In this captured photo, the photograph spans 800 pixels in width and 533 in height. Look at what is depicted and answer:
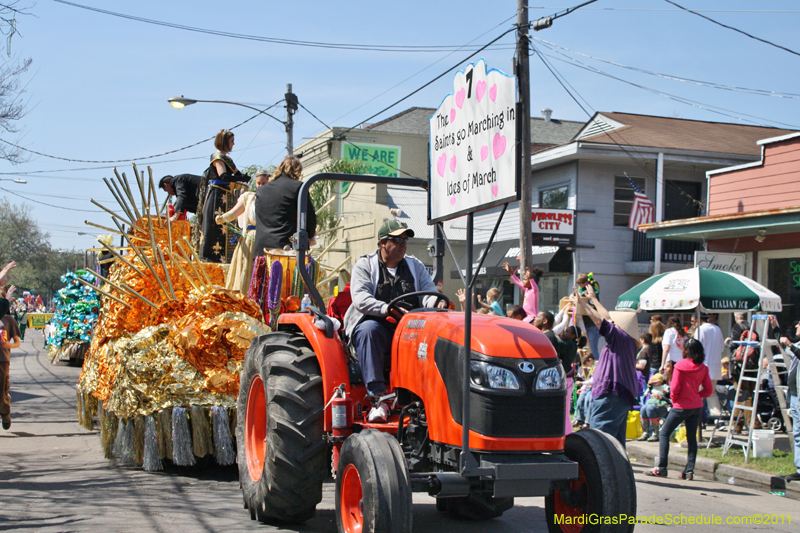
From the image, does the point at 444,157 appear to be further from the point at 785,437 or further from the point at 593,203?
the point at 593,203

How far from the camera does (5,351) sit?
1025 centimetres

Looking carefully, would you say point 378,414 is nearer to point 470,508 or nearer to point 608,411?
point 470,508

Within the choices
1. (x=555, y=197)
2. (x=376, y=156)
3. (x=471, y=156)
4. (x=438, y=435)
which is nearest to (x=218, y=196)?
(x=471, y=156)

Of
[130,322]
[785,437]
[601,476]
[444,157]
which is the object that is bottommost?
[785,437]

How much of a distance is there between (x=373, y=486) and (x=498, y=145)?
1879 millimetres

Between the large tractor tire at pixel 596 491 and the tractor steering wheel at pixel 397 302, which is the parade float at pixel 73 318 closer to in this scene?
the tractor steering wheel at pixel 397 302

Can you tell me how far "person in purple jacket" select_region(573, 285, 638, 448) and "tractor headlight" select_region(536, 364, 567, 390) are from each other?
3389mm

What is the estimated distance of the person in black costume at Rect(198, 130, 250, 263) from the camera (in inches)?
354

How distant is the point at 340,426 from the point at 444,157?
5.93 feet

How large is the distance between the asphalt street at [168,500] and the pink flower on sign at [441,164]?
265 cm

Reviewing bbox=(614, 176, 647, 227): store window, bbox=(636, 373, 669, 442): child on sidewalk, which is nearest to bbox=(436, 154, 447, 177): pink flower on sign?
bbox=(636, 373, 669, 442): child on sidewalk

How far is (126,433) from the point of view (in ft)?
23.0

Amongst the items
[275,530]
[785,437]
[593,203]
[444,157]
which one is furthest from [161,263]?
[593,203]

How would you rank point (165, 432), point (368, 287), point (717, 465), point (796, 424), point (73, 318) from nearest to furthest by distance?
point (368, 287), point (165, 432), point (796, 424), point (717, 465), point (73, 318)
